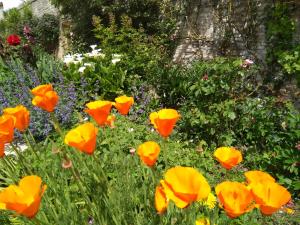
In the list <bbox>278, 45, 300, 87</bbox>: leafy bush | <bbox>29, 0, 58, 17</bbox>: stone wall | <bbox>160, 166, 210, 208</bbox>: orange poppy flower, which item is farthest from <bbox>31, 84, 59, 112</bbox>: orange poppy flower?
<bbox>29, 0, 58, 17</bbox>: stone wall

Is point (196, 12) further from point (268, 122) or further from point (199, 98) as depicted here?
point (268, 122)

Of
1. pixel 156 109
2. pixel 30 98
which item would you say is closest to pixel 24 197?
pixel 30 98

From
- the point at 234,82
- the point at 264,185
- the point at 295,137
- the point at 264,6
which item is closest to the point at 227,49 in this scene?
the point at 264,6

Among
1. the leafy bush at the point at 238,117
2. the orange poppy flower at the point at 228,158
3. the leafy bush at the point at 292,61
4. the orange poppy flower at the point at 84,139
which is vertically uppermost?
the orange poppy flower at the point at 84,139

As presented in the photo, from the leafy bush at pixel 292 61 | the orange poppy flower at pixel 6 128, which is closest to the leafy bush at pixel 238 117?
the leafy bush at pixel 292 61

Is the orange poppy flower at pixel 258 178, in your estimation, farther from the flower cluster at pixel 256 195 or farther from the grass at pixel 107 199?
the grass at pixel 107 199

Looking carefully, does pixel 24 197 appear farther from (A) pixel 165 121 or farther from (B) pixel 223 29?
(B) pixel 223 29

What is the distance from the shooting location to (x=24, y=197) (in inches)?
43.0

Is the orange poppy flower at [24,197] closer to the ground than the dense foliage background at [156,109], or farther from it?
farther from it

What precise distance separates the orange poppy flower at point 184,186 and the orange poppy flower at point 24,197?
1.32 feet

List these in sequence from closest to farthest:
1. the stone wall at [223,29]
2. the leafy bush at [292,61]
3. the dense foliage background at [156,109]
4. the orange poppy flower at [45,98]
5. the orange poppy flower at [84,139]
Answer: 1. the orange poppy flower at [84,139]
2. the orange poppy flower at [45,98]
3. the dense foliage background at [156,109]
4. the leafy bush at [292,61]
5. the stone wall at [223,29]

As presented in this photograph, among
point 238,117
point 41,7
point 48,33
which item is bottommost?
point 48,33

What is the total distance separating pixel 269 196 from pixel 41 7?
1734 centimetres

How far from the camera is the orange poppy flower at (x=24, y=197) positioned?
3.48ft
